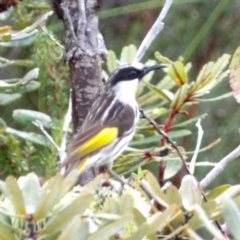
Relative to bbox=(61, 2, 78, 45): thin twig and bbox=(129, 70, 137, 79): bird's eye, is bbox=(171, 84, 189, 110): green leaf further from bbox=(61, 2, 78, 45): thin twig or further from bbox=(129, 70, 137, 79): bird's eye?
bbox=(129, 70, 137, 79): bird's eye

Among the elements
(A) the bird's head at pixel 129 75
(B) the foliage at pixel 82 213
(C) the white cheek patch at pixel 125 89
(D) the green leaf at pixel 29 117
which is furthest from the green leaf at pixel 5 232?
(C) the white cheek patch at pixel 125 89

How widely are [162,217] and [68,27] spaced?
668mm

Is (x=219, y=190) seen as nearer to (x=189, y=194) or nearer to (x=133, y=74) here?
(x=189, y=194)

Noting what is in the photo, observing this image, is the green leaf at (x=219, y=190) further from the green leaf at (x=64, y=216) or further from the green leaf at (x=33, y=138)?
the green leaf at (x=33, y=138)

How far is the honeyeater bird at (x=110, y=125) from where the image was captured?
1487 millimetres

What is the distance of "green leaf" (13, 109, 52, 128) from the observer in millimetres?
1515

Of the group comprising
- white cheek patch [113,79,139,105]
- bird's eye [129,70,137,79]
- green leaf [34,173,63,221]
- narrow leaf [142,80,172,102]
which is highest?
green leaf [34,173,63,221]

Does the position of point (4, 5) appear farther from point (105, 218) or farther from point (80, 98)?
point (105, 218)

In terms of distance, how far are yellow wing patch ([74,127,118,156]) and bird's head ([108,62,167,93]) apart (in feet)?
0.40

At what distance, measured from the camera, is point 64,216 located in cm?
72

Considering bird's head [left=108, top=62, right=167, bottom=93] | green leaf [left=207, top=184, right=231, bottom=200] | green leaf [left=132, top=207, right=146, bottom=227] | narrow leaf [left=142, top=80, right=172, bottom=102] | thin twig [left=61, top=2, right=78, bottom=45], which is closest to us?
green leaf [left=132, top=207, right=146, bottom=227]

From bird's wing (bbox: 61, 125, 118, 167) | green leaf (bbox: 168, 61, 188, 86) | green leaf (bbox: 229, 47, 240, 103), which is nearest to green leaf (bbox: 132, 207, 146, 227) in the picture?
green leaf (bbox: 229, 47, 240, 103)

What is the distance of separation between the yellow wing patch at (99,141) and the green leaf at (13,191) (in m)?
0.78

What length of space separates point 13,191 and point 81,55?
641mm
